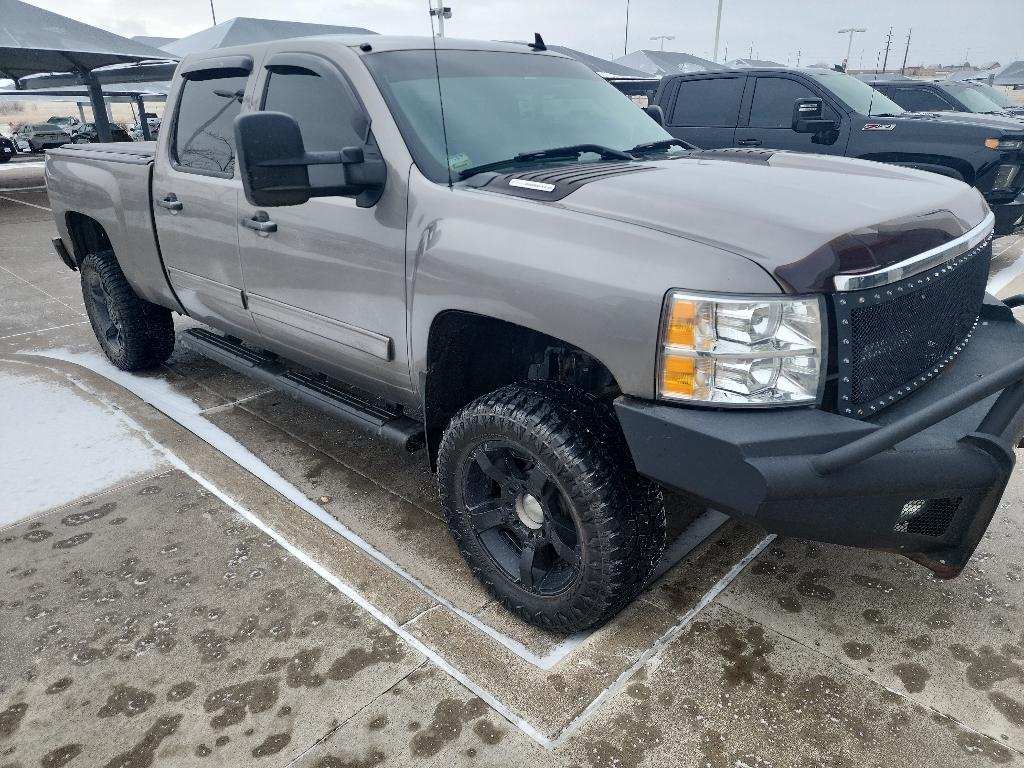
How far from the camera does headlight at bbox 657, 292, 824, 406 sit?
1777 mm

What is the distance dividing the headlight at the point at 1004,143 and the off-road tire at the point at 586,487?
672 cm

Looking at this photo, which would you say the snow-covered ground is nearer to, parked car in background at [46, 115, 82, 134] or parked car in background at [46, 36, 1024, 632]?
parked car in background at [46, 36, 1024, 632]

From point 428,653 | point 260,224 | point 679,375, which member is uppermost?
point 260,224

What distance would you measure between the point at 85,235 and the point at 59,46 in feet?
56.7

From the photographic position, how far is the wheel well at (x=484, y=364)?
8.00 ft

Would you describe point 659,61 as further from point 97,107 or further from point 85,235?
point 85,235

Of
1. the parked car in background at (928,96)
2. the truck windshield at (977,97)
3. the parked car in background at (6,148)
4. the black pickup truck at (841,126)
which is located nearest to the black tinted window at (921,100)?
the parked car in background at (928,96)

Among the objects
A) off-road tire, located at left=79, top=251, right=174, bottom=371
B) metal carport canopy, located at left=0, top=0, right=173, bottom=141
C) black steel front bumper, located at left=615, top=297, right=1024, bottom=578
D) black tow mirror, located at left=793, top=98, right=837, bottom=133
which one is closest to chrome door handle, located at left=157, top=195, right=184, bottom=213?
off-road tire, located at left=79, top=251, right=174, bottom=371

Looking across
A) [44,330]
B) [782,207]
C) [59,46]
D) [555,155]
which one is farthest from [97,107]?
[782,207]

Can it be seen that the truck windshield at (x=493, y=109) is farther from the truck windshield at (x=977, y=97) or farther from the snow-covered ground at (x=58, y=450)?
the truck windshield at (x=977, y=97)

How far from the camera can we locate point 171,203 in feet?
11.9

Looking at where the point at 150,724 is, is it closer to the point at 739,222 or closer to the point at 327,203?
the point at 327,203

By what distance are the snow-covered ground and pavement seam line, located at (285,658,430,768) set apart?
188cm

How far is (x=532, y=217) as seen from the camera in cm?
212
